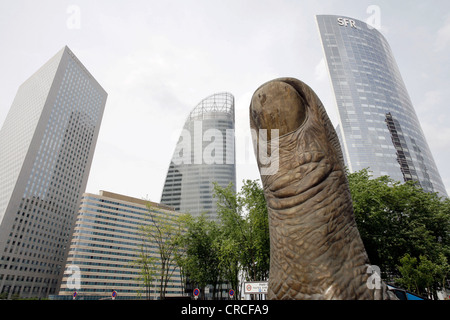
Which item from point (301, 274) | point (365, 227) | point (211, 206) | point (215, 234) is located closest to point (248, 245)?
point (215, 234)

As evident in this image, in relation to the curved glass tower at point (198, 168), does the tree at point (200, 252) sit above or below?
below

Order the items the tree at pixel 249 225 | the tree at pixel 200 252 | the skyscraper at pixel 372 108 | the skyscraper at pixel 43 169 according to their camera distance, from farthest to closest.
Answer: the skyscraper at pixel 43 169 < the skyscraper at pixel 372 108 < the tree at pixel 200 252 < the tree at pixel 249 225

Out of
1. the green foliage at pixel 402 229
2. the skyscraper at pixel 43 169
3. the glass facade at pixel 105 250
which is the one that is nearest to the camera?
the green foliage at pixel 402 229

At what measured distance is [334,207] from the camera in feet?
12.5

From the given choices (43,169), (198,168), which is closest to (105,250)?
(43,169)

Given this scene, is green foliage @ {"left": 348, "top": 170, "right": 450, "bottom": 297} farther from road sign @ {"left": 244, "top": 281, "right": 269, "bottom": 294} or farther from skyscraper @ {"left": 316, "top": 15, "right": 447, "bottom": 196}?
skyscraper @ {"left": 316, "top": 15, "right": 447, "bottom": 196}

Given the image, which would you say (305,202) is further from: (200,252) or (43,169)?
(43,169)

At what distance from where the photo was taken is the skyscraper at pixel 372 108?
6488 cm

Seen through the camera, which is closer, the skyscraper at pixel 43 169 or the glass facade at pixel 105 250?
the glass facade at pixel 105 250

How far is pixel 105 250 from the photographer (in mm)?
87312

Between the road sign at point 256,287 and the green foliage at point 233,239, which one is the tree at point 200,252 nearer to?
the green foliage at point 233,239

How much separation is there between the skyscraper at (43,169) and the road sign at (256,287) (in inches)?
3983

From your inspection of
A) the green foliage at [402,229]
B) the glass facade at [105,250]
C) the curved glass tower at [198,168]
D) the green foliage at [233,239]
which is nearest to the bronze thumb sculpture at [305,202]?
the green foliage at [402,229]

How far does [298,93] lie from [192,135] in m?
112
